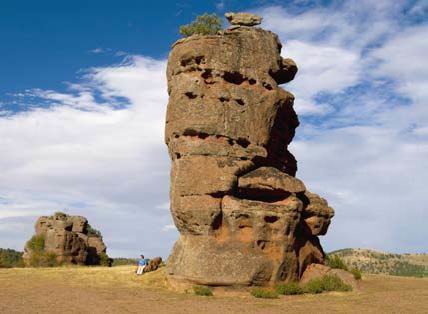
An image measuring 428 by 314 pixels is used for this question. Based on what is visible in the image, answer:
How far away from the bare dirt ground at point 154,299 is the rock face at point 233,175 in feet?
4.99

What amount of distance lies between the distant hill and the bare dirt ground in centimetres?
4736

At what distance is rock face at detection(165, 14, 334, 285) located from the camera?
69.7ft

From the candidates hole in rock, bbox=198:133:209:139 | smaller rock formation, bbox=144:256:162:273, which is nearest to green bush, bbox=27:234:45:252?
smaller rock formation, bbox=144:256:162:273

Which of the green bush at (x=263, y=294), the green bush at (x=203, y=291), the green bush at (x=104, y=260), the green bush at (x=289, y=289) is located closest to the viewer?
the green bush at (x=263, y=294)

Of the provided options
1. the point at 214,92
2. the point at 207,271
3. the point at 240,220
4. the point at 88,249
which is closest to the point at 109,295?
the point at 207,271

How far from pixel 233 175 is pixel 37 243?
25369 millimetres

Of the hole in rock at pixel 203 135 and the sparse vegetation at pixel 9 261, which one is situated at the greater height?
the hole in rock at pixel 203 135

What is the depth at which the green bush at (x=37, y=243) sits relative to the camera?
41.2 m

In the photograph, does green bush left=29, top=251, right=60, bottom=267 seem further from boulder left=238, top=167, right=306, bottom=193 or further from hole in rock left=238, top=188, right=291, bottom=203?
boulder left=238, top=167, right=306, bottom=193

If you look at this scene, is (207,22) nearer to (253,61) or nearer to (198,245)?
(253,61)

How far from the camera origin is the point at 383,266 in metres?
74.8

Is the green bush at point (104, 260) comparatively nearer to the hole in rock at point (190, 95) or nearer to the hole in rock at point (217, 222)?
the hole in rock at point (217, 222)

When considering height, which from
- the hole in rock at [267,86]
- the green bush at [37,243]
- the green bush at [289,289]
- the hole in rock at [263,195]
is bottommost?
the green bush at [289,289]

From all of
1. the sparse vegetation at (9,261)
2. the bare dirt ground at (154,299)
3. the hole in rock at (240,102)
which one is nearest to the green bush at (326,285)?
the bare dirt ground at (154,299)
